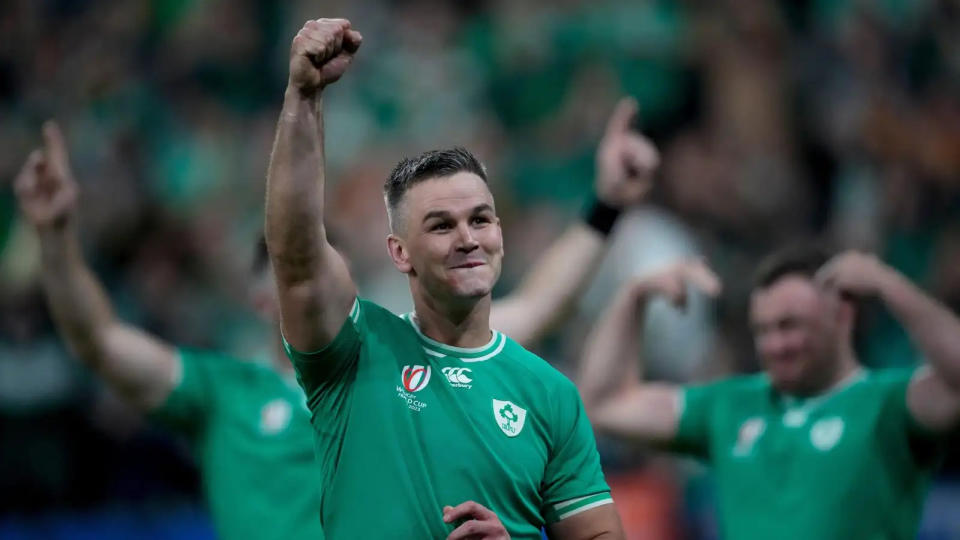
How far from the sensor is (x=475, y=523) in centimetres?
417

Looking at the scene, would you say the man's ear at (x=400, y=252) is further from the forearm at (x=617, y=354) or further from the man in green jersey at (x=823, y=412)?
the forearm at (x=617, y=354)

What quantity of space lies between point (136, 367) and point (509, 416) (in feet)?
8.78

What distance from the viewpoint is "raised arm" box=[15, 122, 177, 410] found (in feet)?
21.1

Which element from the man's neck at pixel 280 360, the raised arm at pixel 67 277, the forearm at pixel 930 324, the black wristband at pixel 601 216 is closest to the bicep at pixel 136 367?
the raised arm at pixel 67 277

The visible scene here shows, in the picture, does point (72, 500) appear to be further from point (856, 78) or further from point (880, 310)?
point (856, 78)

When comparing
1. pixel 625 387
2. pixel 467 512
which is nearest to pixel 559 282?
pixel 625 387

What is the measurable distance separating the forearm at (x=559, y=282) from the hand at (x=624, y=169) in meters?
0.21

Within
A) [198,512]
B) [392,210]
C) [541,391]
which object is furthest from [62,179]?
[198,512]

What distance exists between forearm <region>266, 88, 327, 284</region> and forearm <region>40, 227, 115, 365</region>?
2558 mm

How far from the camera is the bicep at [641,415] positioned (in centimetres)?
709

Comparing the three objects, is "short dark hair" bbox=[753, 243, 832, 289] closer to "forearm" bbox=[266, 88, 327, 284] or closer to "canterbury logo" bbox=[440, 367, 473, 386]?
"canterbury logo" bbox=[440, 367, 473, 386]

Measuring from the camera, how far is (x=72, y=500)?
999 cm

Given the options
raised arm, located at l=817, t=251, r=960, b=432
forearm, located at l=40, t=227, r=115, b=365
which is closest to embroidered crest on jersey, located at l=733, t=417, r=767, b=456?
raised arm, located at l=817, t=251, r=960, b=432

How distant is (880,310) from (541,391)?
5.99 meters
